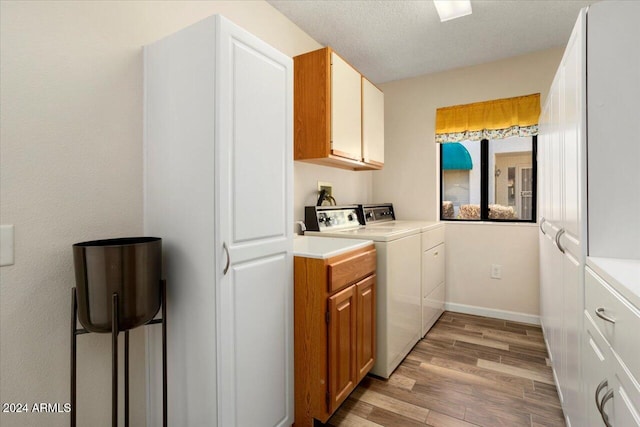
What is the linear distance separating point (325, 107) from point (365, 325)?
4.79ft

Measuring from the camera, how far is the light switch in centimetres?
109

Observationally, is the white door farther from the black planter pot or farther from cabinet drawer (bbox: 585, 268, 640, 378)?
cabinet drawer (bbox: 585, 268, 640, 378)

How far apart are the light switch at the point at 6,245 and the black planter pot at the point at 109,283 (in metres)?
0.20

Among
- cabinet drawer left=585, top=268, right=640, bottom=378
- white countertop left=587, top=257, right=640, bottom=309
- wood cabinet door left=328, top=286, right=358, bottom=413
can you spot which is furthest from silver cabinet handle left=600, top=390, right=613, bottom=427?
wood cabinet door left=328, top=286, right=358, bottom=413

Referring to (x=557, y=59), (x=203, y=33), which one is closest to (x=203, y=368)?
(x=203, y=33)

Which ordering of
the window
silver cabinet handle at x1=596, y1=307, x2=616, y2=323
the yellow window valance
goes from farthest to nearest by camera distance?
the window → the yellow window valance → silver cabinet handle at x1=596, y1=307, x2=616, y2=323

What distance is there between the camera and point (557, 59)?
2.89 meters

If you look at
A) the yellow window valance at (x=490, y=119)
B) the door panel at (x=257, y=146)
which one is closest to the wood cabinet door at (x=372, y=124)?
the yellow window valance at (x=490, y=119)

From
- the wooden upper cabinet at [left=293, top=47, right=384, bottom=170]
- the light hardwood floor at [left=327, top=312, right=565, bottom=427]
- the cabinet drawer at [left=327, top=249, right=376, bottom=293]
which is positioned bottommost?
the light hardwood floor at [left=327, top=312, right=565, bottom=427]

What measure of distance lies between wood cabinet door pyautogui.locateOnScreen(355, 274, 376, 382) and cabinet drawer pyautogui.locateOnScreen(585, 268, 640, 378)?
106 cm

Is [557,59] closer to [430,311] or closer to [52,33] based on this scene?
[430,311]

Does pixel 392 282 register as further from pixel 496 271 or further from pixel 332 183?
pixel 496 271

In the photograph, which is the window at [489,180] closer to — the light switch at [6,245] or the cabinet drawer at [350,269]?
the cabinet drawer at [350,269]

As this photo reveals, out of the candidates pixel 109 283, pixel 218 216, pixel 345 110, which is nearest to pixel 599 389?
pixel 218 216
